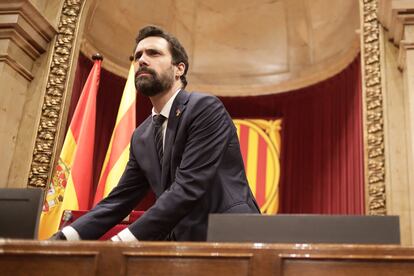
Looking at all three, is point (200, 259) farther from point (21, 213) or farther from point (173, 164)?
point (173, 164)

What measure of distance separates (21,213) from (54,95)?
3.10m

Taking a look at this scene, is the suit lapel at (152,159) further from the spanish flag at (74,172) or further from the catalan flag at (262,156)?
the catalan flag at (262,156)

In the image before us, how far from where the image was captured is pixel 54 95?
4.52 meters

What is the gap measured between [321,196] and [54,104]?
256 centimetres

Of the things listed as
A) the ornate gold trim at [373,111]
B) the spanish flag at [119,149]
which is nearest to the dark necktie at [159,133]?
the spanish flag at [119,149]

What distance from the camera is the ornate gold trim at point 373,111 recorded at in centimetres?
394

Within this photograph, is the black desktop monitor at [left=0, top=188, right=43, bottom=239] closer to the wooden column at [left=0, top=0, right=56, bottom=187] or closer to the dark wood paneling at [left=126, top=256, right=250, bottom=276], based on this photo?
the dark wood paneling at [left=126, top=256, right=250, bottom=276]

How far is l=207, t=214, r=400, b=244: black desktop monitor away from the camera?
52.8 inches

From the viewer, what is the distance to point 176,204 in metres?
1.81

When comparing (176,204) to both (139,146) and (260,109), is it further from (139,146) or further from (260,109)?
(260,109)

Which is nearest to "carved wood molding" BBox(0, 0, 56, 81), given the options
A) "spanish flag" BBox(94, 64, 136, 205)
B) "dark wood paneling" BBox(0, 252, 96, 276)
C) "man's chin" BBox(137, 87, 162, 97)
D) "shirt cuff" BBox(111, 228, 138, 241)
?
"spanish flag" BBox(94, 64, 136, 205)

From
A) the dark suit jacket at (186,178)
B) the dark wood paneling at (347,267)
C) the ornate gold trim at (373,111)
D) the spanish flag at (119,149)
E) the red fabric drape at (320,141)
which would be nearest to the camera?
the dark wood paneling at (347,267)

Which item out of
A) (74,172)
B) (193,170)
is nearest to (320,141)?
(74,172)

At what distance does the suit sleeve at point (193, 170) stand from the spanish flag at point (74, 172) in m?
2.22
